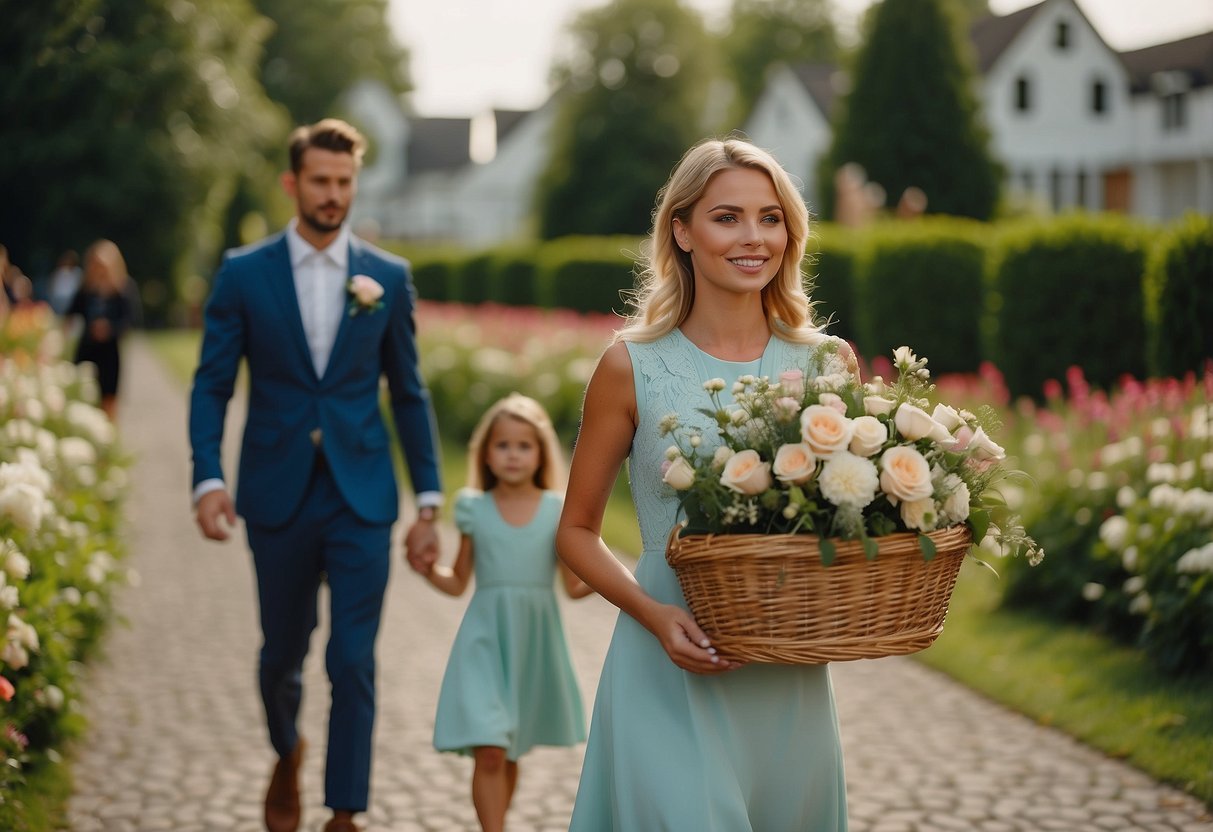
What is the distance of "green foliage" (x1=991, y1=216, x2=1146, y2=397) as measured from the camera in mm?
12102

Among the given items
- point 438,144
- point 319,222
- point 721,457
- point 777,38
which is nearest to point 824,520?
point 721,457

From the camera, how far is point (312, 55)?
202ft

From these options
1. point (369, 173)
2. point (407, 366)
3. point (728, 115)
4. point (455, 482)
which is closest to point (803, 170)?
point (728, 115)

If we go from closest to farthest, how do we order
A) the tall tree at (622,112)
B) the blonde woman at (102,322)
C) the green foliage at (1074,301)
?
the green foliage at (1074,301)
the blonde woman at (102,322)
the tall tree at (622,112)

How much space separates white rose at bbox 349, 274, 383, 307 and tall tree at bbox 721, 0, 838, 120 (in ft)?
223

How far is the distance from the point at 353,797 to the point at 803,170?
167ft

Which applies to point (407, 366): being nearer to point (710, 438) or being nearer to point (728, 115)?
point (710, 438)

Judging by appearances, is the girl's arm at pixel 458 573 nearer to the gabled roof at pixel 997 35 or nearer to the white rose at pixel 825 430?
the white rose at pixel 825 430

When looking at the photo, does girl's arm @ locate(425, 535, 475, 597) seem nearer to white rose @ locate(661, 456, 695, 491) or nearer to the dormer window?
white rose @ locate(661, 456, 695, 491)

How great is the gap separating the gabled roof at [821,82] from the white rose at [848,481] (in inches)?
2012

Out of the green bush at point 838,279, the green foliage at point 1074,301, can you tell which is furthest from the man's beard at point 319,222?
the green bush at point 838,279

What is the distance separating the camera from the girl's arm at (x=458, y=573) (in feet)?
16.0

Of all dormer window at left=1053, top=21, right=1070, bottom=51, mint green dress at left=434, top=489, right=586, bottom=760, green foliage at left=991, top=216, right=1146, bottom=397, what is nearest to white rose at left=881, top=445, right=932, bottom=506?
mint green dress at left=434, top=489, right=586, bottom=760

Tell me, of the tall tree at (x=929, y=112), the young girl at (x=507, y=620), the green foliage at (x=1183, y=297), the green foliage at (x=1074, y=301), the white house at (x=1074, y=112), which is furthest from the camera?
the white house at (x=1074, y=112)
